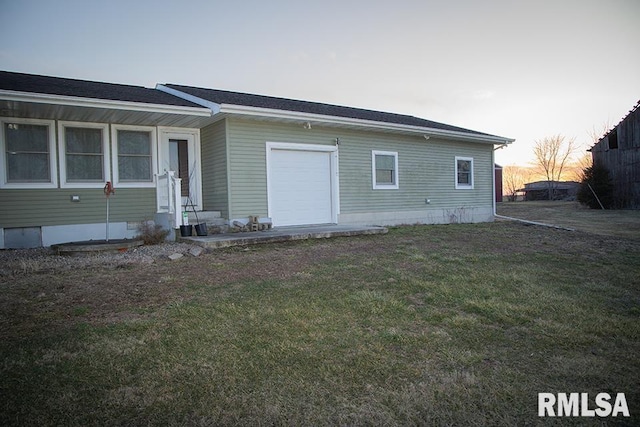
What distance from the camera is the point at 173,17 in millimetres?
11680

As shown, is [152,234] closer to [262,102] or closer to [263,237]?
[263,237]

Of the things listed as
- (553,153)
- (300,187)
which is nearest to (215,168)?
(300,187)

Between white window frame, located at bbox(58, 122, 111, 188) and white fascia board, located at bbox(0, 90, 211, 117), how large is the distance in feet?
4.20

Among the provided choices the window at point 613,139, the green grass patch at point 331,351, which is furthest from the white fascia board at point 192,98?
the window at point 613,139

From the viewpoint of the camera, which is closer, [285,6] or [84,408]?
[84,408]

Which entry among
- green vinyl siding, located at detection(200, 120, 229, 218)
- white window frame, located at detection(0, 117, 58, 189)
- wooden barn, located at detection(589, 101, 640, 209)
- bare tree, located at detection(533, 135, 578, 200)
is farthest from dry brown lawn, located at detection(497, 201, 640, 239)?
bare tree, located at detection(533, 135, 578, 200)

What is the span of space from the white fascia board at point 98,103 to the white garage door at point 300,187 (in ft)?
7.93

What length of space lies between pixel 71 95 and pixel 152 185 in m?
2.72

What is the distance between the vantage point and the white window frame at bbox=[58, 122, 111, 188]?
9.02 meters

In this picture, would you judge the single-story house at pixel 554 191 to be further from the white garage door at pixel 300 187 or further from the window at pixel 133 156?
the window at pixel 133 156

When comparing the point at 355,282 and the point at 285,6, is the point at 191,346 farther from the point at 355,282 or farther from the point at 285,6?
the point at 285,6

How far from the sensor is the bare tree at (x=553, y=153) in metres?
46.6

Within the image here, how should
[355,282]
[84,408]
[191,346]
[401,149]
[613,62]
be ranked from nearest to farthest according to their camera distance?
[84,408], [191,346], [355,282], [401,149], [613,62]

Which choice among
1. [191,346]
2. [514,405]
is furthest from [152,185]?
[514,405]
